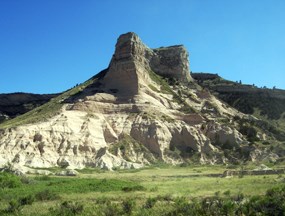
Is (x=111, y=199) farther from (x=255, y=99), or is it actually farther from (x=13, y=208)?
(x=255, y=99)

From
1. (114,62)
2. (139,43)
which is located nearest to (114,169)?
(114,62)

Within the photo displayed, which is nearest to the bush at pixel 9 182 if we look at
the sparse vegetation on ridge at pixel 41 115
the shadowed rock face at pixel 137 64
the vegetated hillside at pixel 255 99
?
the sparse vegetation on ridge at pixel 41 115

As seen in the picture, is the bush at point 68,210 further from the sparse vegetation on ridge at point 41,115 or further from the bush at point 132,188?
the sparse vegetation on ridge at point 41,115

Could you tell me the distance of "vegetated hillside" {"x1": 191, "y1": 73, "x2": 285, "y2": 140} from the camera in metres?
104

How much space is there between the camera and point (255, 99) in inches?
4341

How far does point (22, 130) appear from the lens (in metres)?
69.2

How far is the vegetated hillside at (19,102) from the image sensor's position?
127 meters

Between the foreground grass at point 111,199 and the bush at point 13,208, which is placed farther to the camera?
the bush at point 13,208

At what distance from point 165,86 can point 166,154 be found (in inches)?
1141

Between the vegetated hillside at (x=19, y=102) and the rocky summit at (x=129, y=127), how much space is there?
35.2 meters

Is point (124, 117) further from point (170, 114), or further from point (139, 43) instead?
point (139, 43)

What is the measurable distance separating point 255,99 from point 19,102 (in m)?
78.5

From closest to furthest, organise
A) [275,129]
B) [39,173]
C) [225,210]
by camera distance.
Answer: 1. [225,210]
2. [39,173]
3. [275,129]

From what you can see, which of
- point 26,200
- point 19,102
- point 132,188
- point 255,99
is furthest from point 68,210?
point 19,102
